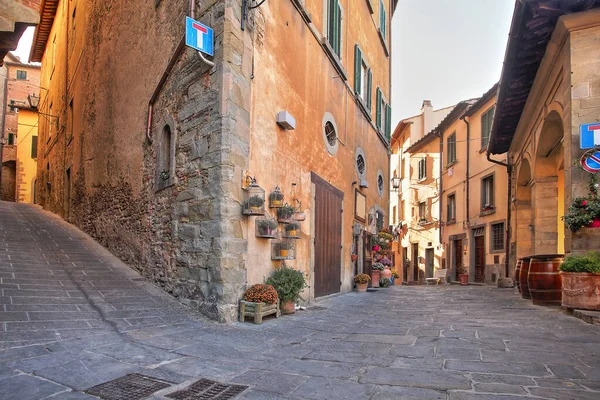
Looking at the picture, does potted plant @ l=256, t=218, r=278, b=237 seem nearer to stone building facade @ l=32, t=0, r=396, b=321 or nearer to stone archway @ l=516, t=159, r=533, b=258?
stone building facade @ l=32, t=0, r=396, b=321

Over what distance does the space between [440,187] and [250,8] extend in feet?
56.9

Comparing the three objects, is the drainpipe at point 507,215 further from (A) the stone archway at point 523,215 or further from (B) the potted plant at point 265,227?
(B) the potted plant at point 265,227

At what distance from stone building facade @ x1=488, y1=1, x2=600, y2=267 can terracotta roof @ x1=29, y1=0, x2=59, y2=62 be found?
1770 centimetres

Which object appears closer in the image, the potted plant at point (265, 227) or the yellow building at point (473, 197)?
the potted plant at point (265, 227)

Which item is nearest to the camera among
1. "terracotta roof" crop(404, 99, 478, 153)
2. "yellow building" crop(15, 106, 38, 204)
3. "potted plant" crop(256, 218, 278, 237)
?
"potted plant" crop(256, 218, 278, 237)

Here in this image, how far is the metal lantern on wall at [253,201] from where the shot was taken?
611 centimetres

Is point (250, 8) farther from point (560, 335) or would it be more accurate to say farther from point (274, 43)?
point (560, 335)

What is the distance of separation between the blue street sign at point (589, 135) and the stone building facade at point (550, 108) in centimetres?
12

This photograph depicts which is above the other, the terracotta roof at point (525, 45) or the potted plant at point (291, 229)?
the terracotta roof at point (525, 45)

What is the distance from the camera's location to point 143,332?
16.1 feet

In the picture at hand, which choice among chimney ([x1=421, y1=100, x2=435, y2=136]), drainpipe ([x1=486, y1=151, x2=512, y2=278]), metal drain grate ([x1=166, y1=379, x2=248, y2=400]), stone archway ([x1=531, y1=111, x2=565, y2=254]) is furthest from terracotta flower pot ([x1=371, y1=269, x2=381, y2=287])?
chimney ([x1=421, y1=100, x2=435, y2=136])

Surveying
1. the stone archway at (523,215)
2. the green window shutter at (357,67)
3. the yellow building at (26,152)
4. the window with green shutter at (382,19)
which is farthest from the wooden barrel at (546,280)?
the yellow building at (26,152)

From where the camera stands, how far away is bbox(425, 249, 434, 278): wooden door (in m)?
23.5

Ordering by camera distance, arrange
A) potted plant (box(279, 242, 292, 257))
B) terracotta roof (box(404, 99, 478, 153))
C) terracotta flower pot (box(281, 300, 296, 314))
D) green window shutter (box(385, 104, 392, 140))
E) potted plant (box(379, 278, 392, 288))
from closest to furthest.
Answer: terracotta flower pot (box(281, 300, 296, 314)) < potted plant (box(279, 242, 292, 257)) < potted plant (box(379, 278, 392, 288)) < green window shutter (box(385, 104, 392, 140)) < terracotta roof (box(404, 99, 478, 153))
